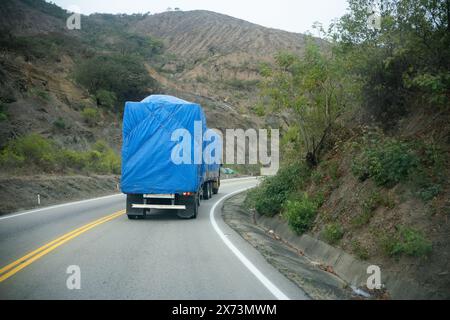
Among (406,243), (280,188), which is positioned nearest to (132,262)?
(406,243)

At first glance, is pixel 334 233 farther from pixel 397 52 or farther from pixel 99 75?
pixel 99 75

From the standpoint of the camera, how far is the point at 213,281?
6.80 meters

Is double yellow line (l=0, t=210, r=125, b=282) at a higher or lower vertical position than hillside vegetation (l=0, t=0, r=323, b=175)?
lower

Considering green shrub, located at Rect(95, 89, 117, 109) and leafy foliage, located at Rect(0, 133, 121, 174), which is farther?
green shrub, located at Rect(95, 89, 117, 109)

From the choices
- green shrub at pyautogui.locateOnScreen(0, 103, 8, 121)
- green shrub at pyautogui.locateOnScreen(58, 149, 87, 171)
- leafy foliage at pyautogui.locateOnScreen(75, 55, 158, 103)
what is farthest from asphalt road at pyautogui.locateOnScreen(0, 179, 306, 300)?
leafy foliage at pyautogui.locateOnScreen(75, 55, 158, 103)

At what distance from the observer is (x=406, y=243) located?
707 cm

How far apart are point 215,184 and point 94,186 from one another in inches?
302

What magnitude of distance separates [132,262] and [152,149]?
6792 millimetres

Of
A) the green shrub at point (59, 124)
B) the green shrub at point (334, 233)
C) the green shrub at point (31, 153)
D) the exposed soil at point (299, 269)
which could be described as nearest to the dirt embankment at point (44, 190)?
the green shrub at point (31, 153)

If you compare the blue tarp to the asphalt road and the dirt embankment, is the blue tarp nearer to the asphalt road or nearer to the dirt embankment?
the asphalt road

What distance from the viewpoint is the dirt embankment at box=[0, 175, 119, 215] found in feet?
57.8

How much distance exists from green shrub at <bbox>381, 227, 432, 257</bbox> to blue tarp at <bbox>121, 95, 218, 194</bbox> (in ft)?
26.5

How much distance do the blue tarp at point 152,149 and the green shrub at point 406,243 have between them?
26.5 ft
